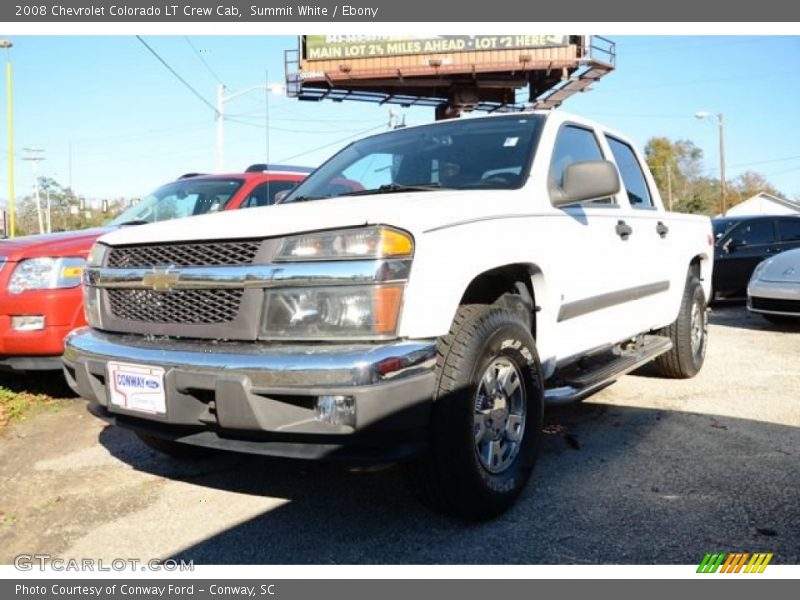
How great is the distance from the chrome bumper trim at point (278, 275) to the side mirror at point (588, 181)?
131 centimetres

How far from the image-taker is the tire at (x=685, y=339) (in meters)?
5.18

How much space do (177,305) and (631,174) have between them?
3434mm

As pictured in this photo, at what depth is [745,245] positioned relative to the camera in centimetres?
1064

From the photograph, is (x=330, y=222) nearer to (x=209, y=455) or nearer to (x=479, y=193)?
(x=479, y=193)

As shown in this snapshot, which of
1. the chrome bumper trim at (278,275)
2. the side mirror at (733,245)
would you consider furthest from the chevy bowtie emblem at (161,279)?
the side mirror at (733,245)

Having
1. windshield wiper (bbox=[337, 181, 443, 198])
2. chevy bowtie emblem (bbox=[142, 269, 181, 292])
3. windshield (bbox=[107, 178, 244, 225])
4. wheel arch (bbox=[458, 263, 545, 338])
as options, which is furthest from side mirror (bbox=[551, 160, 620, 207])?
windshield (bbox=[107, 178, 244, 225])

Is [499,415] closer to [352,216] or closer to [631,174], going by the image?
[352,216]

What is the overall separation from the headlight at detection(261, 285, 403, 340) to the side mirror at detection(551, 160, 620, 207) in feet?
4.53

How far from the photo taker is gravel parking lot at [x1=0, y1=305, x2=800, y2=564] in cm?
253

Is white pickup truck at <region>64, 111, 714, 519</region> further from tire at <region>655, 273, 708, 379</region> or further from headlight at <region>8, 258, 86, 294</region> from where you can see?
tire at <region>655, 273, 708, 379</region>

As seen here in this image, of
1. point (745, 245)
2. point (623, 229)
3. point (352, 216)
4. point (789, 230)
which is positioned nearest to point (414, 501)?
point (352, 216)

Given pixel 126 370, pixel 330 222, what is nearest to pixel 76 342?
pixel 126 370

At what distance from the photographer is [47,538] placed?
9.01 ft

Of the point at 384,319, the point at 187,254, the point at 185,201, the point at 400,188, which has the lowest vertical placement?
the point at 384,319
